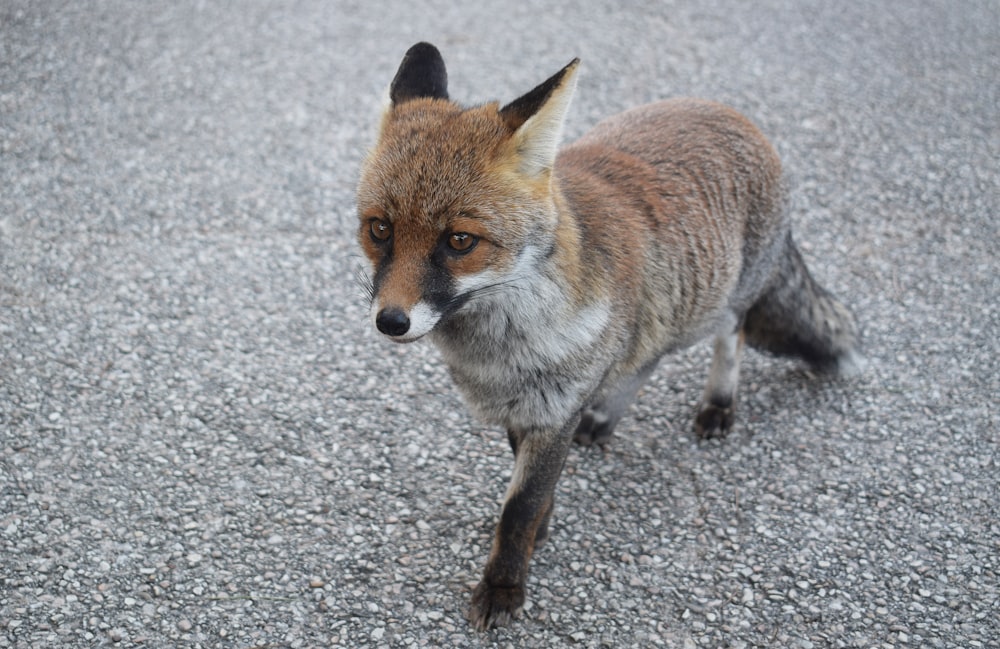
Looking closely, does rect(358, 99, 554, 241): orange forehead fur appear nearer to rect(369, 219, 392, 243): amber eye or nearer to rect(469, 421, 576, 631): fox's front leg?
rect(369, 219, 392, 243): amber eye

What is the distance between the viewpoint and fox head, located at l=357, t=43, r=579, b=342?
9.64ft

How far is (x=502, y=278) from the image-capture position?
122 inches

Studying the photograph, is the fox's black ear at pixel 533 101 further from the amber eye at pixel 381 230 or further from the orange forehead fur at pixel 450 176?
the amber eye at pixel 381 230

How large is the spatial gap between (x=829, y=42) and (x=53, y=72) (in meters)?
7.00

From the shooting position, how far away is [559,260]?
3.27 m

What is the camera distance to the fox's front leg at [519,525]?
139 inches

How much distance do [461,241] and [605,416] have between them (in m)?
1.82

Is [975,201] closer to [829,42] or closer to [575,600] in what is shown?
[829,42]

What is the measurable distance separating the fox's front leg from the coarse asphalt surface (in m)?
0.11

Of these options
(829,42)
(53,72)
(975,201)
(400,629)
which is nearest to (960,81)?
(829,42)

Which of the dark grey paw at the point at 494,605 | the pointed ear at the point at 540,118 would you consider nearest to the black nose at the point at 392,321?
the pointed ear at the point at 540,118

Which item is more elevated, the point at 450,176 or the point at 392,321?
the point at 450,176

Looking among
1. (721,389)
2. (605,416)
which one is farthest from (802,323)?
(605,416)

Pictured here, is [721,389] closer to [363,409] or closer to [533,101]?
[363,409]
